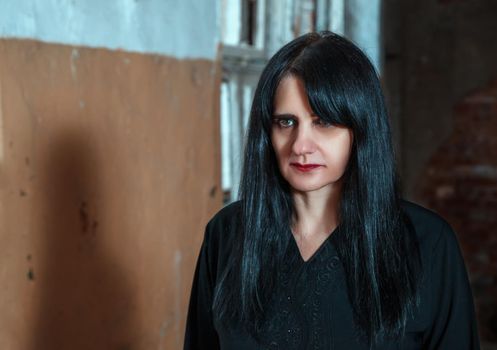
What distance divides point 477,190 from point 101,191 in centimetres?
369

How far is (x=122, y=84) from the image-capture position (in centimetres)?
232

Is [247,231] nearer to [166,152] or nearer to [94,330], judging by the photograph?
[94,330]

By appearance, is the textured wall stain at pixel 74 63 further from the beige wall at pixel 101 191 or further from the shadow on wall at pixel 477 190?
the shadow on wall at pixel 477 190

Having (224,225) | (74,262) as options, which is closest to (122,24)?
(74,262)

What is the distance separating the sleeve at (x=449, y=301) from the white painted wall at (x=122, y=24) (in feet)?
3.57

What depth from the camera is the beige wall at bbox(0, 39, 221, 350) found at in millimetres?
1934

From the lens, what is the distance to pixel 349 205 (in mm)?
1610

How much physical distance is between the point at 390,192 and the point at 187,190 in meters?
1.19

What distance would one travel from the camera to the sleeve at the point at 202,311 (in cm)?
180

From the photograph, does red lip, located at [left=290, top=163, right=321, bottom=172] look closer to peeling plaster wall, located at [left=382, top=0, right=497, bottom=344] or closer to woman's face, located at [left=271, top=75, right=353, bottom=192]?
woman's face, located at [left=271, top=75, right=353, bottom=192]

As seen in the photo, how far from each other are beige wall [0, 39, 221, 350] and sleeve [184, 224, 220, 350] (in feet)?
1.39

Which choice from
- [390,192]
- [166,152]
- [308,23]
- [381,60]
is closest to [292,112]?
[390,192]

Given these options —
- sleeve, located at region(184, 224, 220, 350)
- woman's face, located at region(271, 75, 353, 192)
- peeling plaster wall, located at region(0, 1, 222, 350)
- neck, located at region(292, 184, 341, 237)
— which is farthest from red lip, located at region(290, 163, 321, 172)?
peeling plaster wall, located at region(0, 1, 222, 350)

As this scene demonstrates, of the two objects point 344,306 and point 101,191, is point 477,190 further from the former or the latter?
point 344,306
